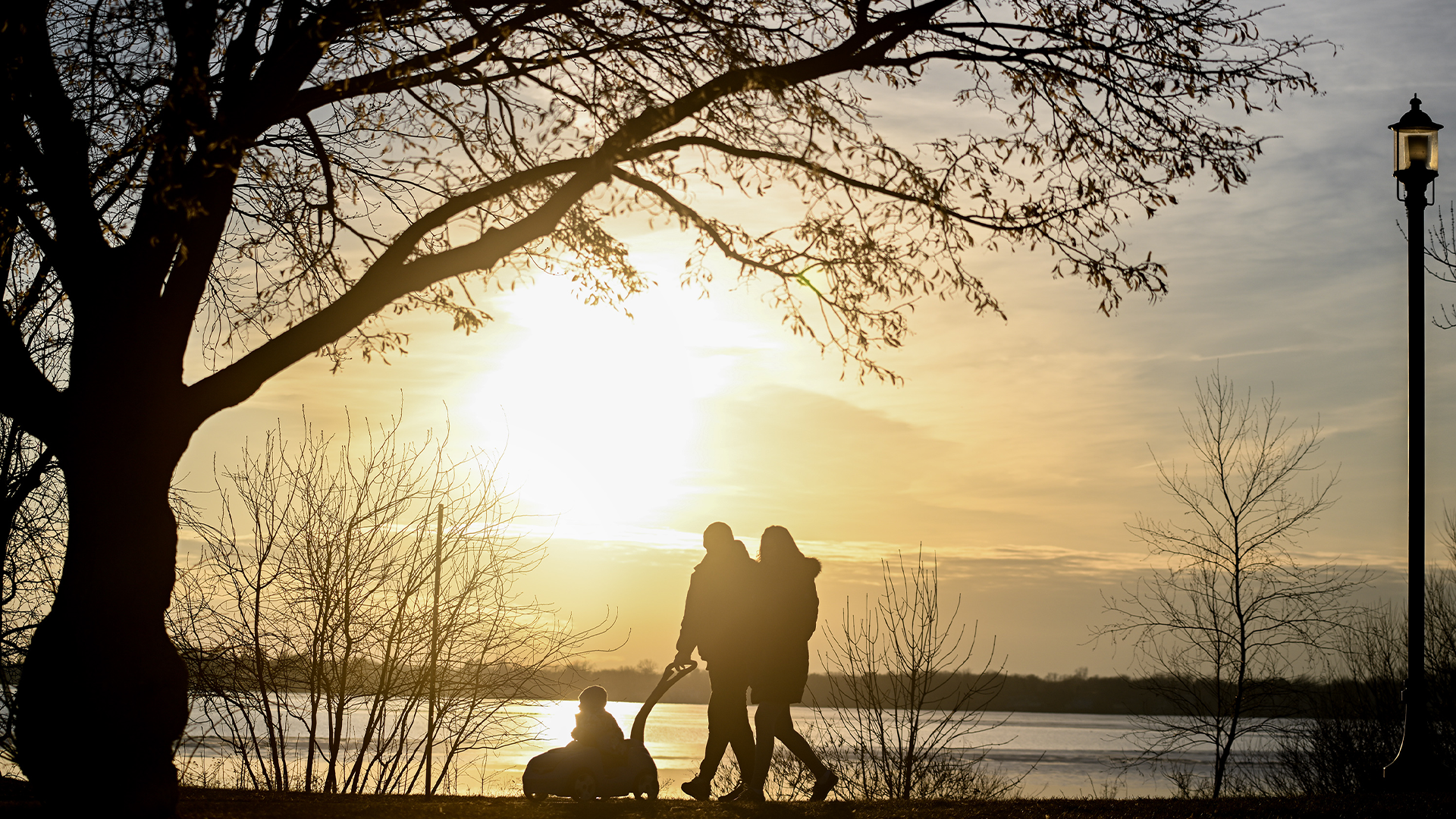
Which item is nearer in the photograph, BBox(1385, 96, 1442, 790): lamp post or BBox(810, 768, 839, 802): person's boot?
BBox(810, 768, 839, 802): person's boot

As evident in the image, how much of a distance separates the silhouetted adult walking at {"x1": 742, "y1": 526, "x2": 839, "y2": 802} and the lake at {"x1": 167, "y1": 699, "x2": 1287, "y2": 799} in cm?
175

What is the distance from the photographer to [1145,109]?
805cm

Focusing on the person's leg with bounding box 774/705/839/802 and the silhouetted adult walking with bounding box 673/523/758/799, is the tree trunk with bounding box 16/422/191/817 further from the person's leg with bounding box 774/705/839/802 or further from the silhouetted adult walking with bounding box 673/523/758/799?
the person's leg with bounding box 774/705/839/802

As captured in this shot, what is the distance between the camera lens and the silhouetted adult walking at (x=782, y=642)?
28.8 feet

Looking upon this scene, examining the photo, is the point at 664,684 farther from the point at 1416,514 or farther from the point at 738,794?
the point at 1416,514

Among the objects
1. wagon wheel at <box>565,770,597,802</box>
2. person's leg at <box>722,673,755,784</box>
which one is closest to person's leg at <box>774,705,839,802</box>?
person's leg at <box>722,673,755,784</box>

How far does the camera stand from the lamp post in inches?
388

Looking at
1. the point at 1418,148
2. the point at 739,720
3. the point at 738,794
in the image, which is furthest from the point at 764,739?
the point at 1418,148

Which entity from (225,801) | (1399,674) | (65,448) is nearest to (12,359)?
(65,448)

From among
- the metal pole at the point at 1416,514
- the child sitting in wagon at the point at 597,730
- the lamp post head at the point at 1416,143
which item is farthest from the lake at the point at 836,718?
the lamp post head at the point at 1416,143

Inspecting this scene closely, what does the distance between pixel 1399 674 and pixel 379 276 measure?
26.1 metres

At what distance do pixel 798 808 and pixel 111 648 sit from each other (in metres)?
4.51

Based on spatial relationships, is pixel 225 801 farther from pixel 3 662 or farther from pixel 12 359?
pixel 3 662

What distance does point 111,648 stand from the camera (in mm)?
6383
